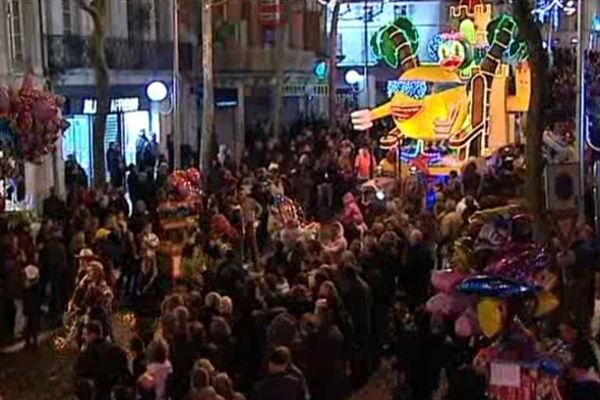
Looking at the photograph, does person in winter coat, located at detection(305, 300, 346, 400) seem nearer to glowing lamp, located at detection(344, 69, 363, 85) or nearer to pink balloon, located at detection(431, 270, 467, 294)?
pink balloon, located at detection(431, 270, 467, 294)

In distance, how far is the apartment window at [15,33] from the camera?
2936 cm

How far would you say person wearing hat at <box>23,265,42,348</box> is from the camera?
17125 millimetres

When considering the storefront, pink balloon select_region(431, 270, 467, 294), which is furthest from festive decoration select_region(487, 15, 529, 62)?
pink balloon select_region(431, 270, 467, 294)

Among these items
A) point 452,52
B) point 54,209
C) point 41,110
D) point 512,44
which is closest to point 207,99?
point 452,52

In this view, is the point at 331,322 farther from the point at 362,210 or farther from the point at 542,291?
the point at 362,210

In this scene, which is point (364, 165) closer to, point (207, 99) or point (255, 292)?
point (207, 99)

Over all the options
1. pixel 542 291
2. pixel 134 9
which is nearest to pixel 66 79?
pixel 134 9

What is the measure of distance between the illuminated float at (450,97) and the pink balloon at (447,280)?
14100mm

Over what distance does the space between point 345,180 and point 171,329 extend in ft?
A: 52.4

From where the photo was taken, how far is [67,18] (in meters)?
33.2

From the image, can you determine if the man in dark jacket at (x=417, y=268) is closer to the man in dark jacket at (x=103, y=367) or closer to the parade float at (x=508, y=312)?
the parade float at (x=508, y=312)

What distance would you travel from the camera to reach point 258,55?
4494 centimetres

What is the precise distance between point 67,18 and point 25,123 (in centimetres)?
1643

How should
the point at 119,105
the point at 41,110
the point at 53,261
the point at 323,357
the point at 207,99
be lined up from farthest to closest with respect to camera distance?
the point at 119,105 < the point at 207,99 < the point at 53,261 < the point at 41,110 < the point at 323,357
